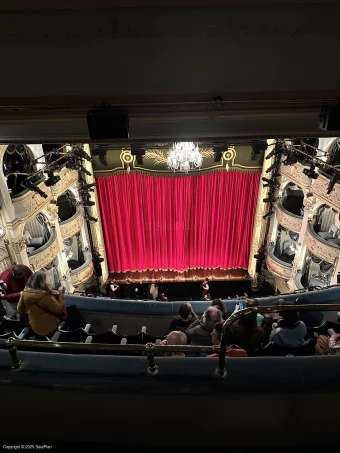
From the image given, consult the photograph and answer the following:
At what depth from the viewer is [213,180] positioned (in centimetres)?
1174

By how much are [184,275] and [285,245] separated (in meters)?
3.65

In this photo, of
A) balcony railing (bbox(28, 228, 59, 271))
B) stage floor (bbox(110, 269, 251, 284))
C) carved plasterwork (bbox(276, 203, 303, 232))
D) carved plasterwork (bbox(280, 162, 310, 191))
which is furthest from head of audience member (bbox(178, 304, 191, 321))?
stage floor (bbox(110, 269, 251, 284))

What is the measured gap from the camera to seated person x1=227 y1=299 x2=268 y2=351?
3219 mm

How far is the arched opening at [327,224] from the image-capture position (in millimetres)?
11070

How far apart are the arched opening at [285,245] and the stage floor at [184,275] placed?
Result: 4.40ft

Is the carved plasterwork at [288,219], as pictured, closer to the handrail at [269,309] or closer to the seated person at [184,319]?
the seated person at [184,319]

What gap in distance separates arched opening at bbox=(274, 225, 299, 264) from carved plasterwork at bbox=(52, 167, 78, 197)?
22.5 feet

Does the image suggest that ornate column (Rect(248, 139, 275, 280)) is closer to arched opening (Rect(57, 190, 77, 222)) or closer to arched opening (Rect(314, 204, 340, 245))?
arched opening (Rect(314, 204, 340, 245))

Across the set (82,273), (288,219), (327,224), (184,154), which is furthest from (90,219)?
(327,224)

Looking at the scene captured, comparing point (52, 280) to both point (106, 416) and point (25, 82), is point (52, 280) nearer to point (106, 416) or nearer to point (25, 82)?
point (25, 82)

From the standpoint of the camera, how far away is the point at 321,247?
9.72m

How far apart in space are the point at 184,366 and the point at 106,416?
497mm

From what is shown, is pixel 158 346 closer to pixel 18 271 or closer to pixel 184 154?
pixel 18 271

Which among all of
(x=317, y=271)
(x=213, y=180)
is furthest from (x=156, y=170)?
(x=317, y=271)
